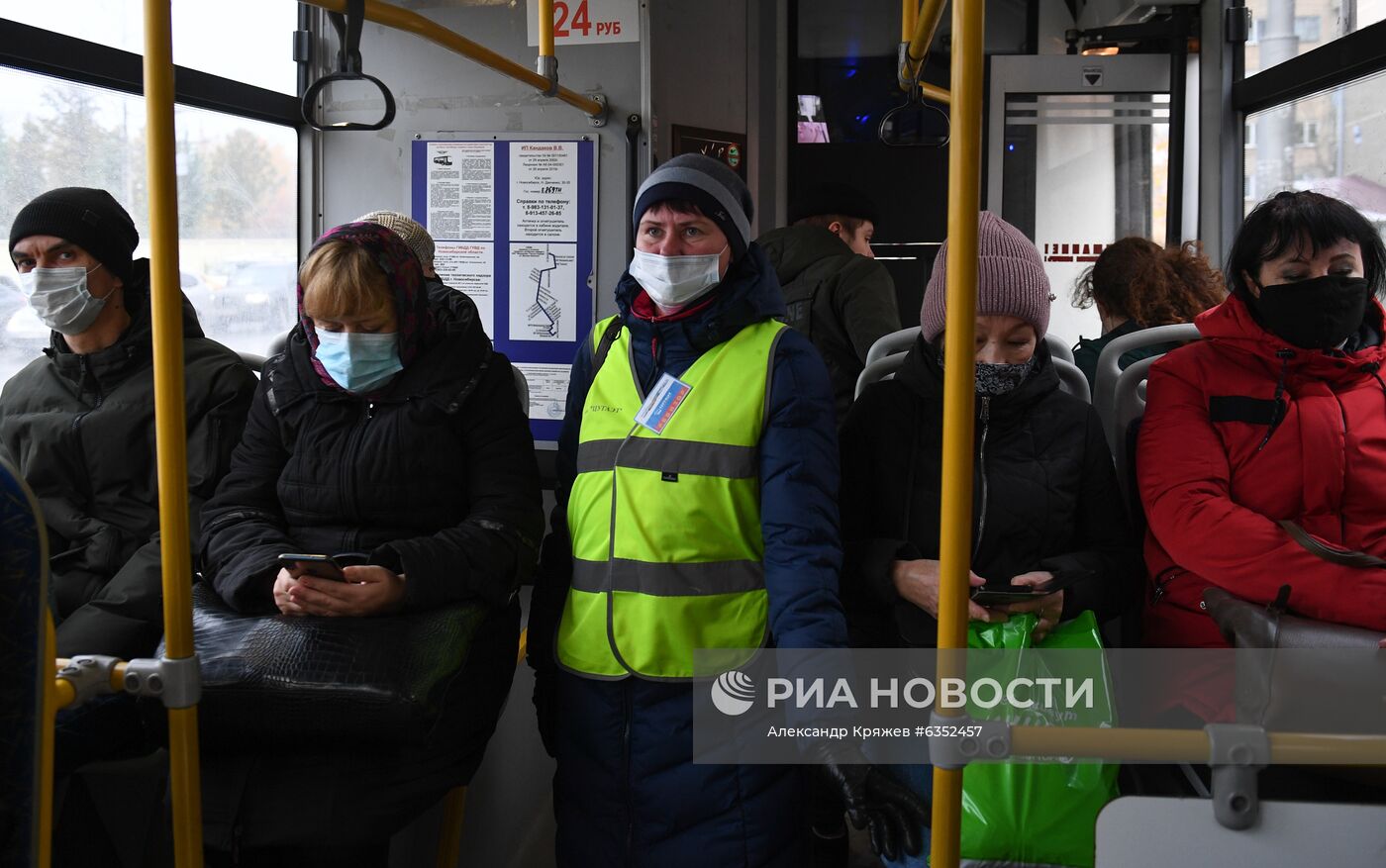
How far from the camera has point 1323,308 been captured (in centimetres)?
185

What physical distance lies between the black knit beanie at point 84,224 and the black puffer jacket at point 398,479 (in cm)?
54

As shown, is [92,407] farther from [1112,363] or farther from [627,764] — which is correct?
[1112,363]

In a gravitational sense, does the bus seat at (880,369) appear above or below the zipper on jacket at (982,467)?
above

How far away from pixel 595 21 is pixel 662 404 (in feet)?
8.56

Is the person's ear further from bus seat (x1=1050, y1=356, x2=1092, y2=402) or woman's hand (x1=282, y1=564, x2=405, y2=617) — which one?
woman's hand (x1=282, y1=564, x2=405, y2=617)

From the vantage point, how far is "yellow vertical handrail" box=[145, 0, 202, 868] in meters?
1.30

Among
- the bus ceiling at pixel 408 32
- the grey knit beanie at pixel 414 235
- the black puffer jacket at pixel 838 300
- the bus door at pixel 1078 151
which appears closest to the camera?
the bus ceiling at pixel 408 32

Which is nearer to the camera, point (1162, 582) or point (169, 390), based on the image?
point (169, 390)

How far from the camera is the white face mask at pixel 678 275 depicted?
1851mm

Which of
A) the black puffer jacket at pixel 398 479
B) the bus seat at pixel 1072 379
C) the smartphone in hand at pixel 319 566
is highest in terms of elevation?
the bus seat at pixel 1072 379

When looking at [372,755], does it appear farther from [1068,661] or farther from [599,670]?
[1068,661]

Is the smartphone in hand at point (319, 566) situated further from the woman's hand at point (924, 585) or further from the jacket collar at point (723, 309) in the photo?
the woman's hand at point (924, 585)

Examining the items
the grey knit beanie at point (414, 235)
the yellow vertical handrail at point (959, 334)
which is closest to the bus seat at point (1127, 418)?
the yellow vertical handrail at point (959, 334)

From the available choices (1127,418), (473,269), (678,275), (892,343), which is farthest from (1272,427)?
(473,269)
